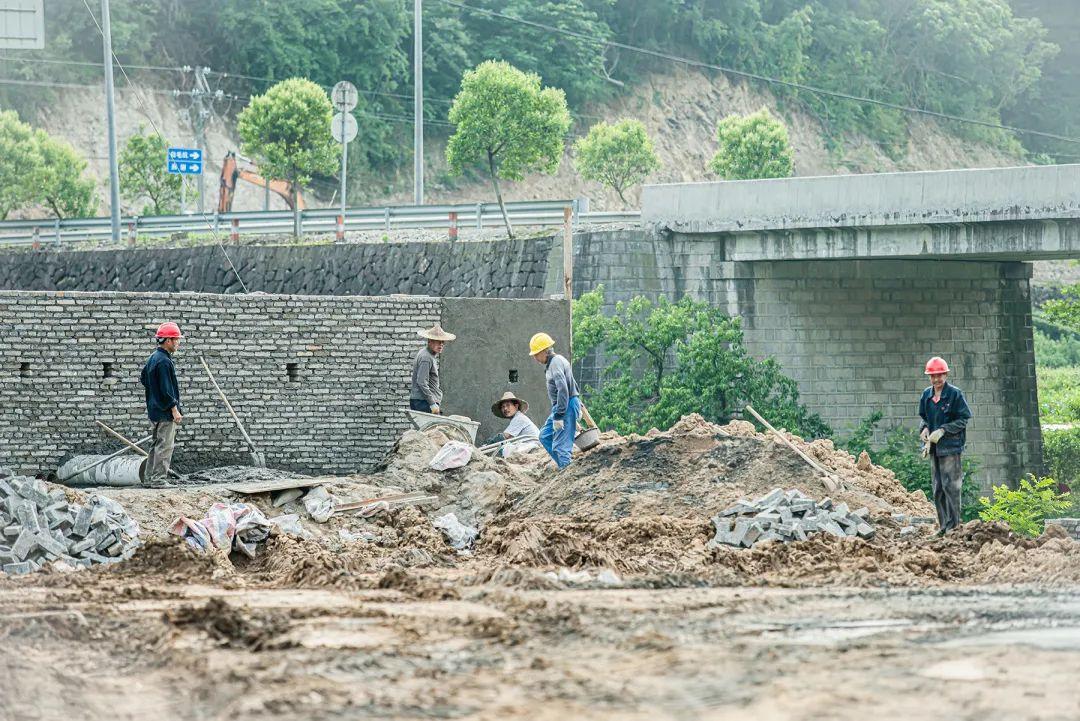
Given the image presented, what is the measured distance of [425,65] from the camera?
199ft

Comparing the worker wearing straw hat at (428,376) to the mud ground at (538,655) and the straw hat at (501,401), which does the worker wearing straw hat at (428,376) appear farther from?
the mud ground at (538,655)

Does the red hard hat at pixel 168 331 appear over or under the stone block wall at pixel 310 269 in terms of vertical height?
under

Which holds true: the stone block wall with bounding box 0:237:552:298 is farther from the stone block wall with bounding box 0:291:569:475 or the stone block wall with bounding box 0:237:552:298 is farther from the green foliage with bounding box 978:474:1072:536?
the green foliage with bounding box 978:474:1072:536

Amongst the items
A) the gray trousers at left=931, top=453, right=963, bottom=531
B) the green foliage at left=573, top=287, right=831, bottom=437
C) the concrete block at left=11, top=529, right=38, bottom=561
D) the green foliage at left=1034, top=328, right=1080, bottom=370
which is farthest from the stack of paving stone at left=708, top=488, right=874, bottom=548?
the green foliage at left=1034, top=328, right=1080, bottom=370

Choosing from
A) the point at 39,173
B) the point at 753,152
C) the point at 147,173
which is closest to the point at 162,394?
the point at 39,173

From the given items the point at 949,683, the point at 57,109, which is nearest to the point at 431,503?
the point at 949,683

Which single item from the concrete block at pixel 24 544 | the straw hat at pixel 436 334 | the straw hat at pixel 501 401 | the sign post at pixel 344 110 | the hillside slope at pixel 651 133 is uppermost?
the hillside slope at pixel 651 133

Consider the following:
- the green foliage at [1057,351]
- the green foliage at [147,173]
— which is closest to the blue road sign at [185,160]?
the green foliage at [147,173]

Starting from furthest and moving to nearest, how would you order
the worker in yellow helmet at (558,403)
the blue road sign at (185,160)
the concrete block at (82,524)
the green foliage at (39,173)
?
the green foliage at (39,173) < the blue road sign at (185,160) < the worker in yellow helmet at (558,403) < the concrete block at (82,524)

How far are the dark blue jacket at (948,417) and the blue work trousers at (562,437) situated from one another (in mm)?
3577

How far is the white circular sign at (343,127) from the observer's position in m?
37.7

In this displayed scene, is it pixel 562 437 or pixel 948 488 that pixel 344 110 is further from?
pixel 948 488

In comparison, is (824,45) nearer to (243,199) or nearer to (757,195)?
(243,199)

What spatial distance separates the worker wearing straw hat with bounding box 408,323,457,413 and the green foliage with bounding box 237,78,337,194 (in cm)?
2540
